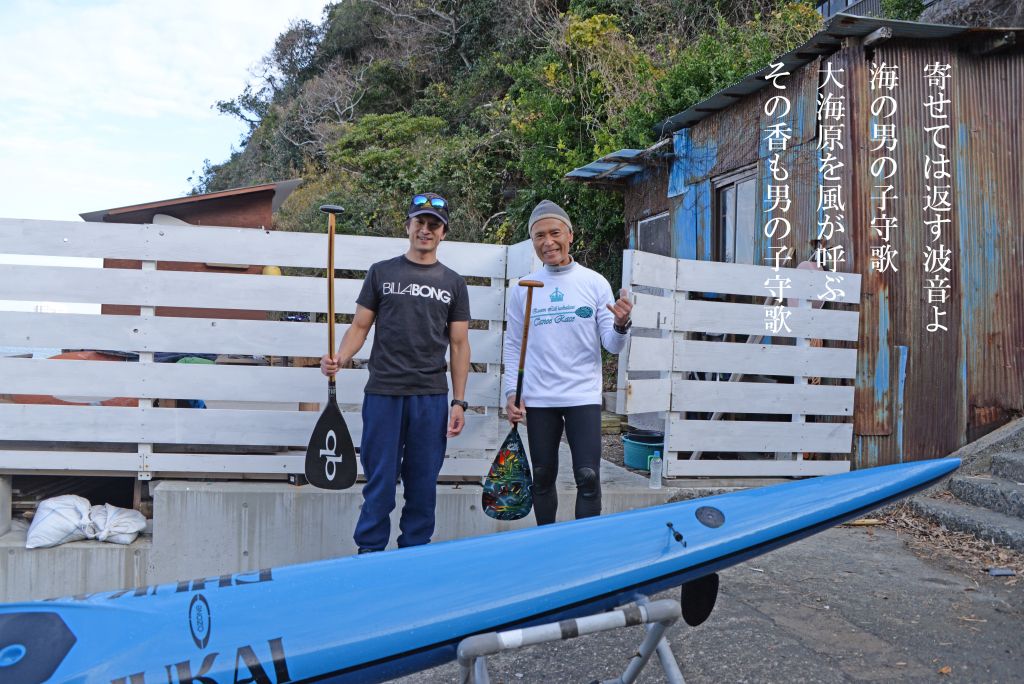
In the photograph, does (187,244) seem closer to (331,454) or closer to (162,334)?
(162,334)

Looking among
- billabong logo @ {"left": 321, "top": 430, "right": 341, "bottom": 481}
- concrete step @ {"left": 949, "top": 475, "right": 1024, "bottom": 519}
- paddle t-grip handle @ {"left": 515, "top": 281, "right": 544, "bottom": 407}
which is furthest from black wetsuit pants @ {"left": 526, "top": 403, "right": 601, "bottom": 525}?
concrete step @ {"left": 949, "top": 475, "right": 1024, "bottom": 519}

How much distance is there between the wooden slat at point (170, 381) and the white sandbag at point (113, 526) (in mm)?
690

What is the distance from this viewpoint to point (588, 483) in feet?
11.3

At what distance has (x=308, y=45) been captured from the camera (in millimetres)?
30641

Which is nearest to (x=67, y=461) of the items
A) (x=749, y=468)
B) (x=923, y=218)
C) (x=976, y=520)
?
(x=749, y=468)

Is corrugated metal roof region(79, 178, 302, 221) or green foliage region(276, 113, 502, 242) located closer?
corrugated metal roof region(79, 178, 302, 221)

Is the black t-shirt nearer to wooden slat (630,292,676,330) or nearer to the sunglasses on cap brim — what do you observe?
the sunglasses on cap brim

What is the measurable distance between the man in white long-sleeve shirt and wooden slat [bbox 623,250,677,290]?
3.19 ft

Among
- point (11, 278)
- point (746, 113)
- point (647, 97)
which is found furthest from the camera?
point (647, 97)

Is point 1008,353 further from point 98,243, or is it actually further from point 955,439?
point 98,243

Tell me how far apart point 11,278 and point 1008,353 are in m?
7.67

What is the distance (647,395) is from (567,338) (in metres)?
1.43

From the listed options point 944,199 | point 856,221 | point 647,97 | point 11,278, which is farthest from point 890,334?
point 11,278

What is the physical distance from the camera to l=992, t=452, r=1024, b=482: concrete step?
17.6 ft
